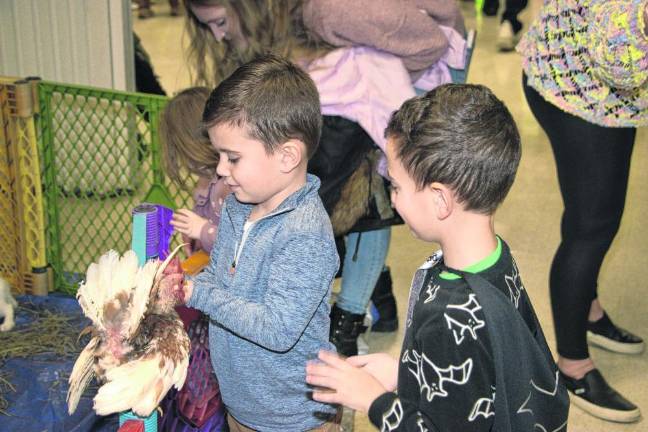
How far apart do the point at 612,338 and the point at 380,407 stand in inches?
73.3

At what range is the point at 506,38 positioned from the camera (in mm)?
7176

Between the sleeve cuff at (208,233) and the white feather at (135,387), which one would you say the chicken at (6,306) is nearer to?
the sleeve cuff at (208,233)

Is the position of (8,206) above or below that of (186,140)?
below

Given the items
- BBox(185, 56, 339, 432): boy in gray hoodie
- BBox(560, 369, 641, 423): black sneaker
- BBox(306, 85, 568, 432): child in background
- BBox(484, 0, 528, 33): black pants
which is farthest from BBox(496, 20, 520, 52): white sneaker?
BBox(306, 85, 568, 432): child in background

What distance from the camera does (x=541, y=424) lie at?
4.30ft

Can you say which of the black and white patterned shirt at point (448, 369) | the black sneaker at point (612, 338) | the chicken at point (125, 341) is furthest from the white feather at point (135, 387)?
the black sneaker at point (612, 338)

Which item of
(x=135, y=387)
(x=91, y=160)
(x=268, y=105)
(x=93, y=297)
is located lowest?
(x=91, y=160)

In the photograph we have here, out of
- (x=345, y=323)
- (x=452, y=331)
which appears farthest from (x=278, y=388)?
(x=345, y=323)

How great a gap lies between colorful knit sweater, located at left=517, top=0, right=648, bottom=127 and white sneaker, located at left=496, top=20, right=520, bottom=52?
4956mm

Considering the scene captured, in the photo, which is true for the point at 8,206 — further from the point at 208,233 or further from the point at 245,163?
the point at 245,163

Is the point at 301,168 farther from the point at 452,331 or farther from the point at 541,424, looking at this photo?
the point at 541,424

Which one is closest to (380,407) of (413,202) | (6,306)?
(413,202)

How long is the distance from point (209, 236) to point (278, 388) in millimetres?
492

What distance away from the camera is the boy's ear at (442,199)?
129 centimetres
